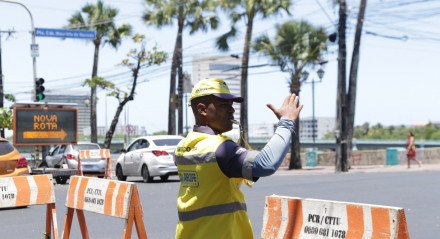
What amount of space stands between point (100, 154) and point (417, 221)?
45.9 feet

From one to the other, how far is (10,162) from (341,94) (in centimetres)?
2138

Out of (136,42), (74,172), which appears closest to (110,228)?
(74,172)

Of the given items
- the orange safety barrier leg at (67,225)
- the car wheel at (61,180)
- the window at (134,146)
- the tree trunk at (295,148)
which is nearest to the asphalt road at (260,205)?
the window at (134,146)

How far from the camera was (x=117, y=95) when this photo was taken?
4603cm

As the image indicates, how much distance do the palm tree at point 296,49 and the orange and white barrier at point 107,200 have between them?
31481 mm

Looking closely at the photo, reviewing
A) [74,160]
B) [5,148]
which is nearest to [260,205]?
[5,148]

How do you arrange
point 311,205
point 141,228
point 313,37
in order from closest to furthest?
point 311,205, point 141,228, point 313,37

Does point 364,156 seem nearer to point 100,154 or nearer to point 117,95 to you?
point 117,95

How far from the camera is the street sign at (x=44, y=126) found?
24453 millimetres

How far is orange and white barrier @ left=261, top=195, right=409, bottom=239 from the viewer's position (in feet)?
14.3

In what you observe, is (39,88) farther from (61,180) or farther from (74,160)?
(61,180)

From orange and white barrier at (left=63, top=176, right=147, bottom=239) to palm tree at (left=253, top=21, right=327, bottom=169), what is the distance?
31.5 meters

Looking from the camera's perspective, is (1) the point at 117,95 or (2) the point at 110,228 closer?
(2) the point at 110,228

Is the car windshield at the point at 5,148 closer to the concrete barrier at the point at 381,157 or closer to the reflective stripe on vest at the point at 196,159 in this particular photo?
the reflective stripe on vest at the point at 196,159
